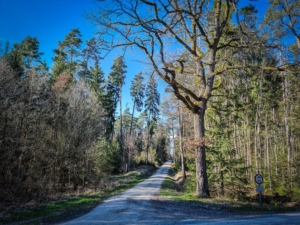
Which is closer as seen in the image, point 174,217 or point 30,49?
point 174,217

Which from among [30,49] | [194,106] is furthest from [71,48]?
[194,106]

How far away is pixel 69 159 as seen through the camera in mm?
17203

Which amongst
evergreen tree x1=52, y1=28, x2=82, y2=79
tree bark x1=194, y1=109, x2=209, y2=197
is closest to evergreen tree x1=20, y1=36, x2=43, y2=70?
evergreen tree x1=52, y1=28, x2=82, y2=79

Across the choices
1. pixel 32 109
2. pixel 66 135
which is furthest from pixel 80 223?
pixel 66 135

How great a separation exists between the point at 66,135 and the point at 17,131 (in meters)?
5.48

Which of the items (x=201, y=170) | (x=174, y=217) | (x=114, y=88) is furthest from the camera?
(x=114, y=88)

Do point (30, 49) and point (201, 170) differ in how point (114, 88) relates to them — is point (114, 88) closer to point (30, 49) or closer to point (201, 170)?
point (30, 49)

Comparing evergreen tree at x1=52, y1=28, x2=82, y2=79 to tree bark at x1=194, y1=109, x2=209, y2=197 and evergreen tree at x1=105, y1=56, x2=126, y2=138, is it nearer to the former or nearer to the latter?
evergreen tree at x1=105, y1=56, x2=126, y2=138

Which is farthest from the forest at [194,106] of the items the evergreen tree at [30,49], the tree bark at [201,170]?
the evergreen tree at [30,49]

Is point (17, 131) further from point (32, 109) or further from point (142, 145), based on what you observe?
point (142, 145)

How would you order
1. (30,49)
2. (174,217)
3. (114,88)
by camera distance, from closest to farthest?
(174,217), (30,49), (114,88)

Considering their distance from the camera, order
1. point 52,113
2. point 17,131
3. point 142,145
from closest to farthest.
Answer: point 17,131
point 52,113
point 142,145

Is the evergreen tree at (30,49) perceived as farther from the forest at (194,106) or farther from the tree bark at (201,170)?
the tree bark at (201,170)

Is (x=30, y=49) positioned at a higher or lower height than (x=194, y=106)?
higher
